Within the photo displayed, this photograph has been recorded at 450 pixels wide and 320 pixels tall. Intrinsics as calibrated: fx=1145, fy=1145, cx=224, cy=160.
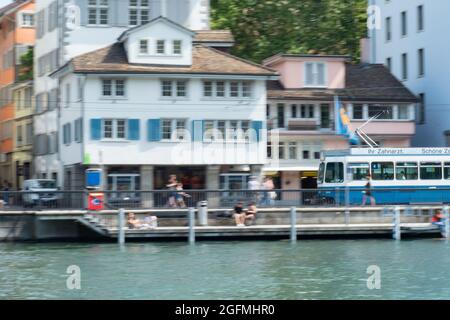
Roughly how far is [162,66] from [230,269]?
24.4 m

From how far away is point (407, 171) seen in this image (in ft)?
174

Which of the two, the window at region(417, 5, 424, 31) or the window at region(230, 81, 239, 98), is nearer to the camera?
the window at region(230, 81, 239, 98)

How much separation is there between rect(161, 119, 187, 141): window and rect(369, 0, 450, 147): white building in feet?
49.8

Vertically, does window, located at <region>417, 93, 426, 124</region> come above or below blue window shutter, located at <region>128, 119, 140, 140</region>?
above

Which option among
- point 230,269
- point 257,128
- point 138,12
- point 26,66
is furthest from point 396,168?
point 26,66

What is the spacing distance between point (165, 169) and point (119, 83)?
193 inches

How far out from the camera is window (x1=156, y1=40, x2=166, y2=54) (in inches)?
2281

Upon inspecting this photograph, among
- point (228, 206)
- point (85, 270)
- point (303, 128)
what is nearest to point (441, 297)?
point (85, 270)

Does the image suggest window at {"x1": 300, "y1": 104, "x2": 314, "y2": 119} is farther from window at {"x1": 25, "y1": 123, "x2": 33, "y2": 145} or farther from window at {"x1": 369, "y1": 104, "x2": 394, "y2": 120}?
window at {"x1": 25, "y1": 123, "x2": 33, "y2": 145}

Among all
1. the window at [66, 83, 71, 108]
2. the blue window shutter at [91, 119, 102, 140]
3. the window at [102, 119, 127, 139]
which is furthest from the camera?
the window at [66, 83, 71, 108]

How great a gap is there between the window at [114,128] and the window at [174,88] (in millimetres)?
2682

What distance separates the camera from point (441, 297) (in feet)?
93.1

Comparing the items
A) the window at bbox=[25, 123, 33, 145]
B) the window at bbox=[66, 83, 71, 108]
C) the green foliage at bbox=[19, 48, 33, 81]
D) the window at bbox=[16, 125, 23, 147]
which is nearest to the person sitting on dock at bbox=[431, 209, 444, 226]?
the window at bbox=[66, 83, 71, 108]

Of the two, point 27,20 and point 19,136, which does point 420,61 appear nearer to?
point 19,136
